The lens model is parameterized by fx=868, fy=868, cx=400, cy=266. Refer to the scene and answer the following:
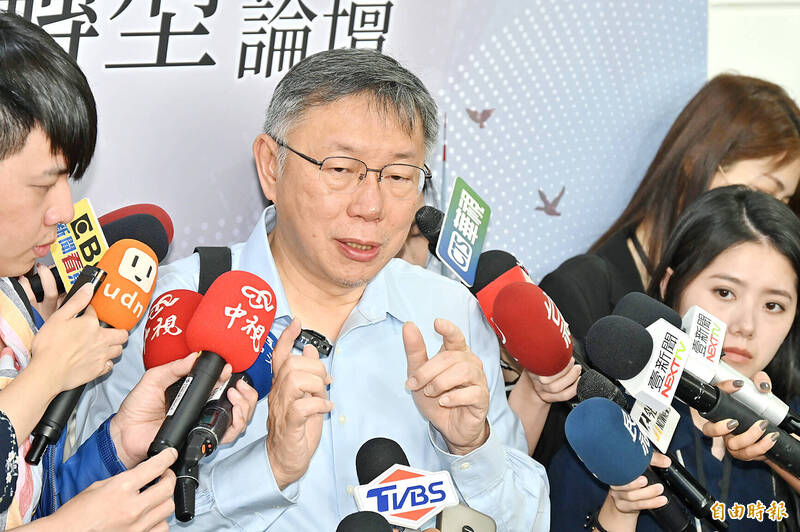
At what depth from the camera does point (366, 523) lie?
1.45 metres

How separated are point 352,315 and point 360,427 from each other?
284 mm

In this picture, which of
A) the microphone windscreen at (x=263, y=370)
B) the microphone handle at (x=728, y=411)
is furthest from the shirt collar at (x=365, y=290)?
the microphone handle at (x=728, y=411)

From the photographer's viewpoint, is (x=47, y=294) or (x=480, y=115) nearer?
(x=47, y=294)

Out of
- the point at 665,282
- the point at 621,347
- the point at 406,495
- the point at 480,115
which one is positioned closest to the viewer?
the point at 406,495

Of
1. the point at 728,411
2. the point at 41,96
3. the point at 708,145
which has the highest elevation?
the point at 41,96

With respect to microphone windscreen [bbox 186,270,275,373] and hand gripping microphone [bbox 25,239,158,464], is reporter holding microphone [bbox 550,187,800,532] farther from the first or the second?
hand gripping microphone [bbox 25,239,158,464]

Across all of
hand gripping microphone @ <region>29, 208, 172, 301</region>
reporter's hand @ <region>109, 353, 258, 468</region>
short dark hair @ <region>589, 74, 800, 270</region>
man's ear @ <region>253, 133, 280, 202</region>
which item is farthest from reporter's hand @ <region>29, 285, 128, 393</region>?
short dark hair @ <region>589, 74, 800, 270</region>

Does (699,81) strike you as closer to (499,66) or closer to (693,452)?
(499,66)

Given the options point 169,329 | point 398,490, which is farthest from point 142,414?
point 398,490

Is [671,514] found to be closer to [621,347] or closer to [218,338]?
[621,347]

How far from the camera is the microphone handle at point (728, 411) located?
6.15ft

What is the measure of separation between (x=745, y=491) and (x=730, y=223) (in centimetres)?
79

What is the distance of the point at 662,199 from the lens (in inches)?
128

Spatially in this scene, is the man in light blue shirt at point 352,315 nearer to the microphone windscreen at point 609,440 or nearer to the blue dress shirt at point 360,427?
the blue dress shirt at point 360,427
